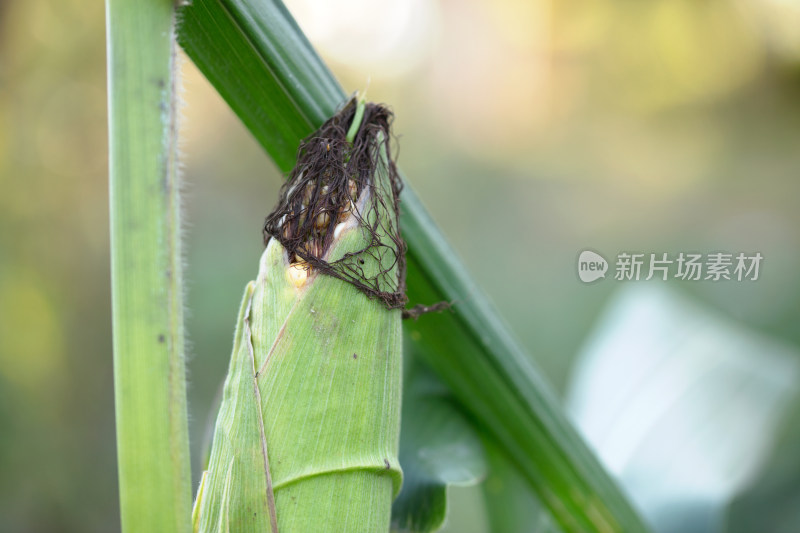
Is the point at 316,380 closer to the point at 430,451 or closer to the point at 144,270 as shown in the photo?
the point at 144,270

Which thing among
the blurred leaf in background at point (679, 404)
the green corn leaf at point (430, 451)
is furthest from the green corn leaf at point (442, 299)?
the blurred leaf in background at point (679, 404)

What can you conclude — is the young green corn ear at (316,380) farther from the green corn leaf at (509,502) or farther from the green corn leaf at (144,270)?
the green corn leaf at (509,502)

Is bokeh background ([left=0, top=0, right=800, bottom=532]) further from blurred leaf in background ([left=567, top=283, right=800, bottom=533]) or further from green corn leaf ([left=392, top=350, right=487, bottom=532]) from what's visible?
green corn leaf ([left=392, top=350, right=487, bottom=532])

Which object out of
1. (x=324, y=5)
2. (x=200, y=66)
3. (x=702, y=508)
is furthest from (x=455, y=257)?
(x=324, y=5)

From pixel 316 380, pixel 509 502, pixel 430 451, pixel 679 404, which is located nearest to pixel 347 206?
pixel 316 380

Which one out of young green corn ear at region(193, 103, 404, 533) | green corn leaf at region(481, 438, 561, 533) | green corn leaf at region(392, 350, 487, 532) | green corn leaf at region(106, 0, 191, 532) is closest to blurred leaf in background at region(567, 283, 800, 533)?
green corn leaf at region(481, 438, 561, 533)

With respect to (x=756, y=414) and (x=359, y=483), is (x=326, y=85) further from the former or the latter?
(x=756, y=414)
